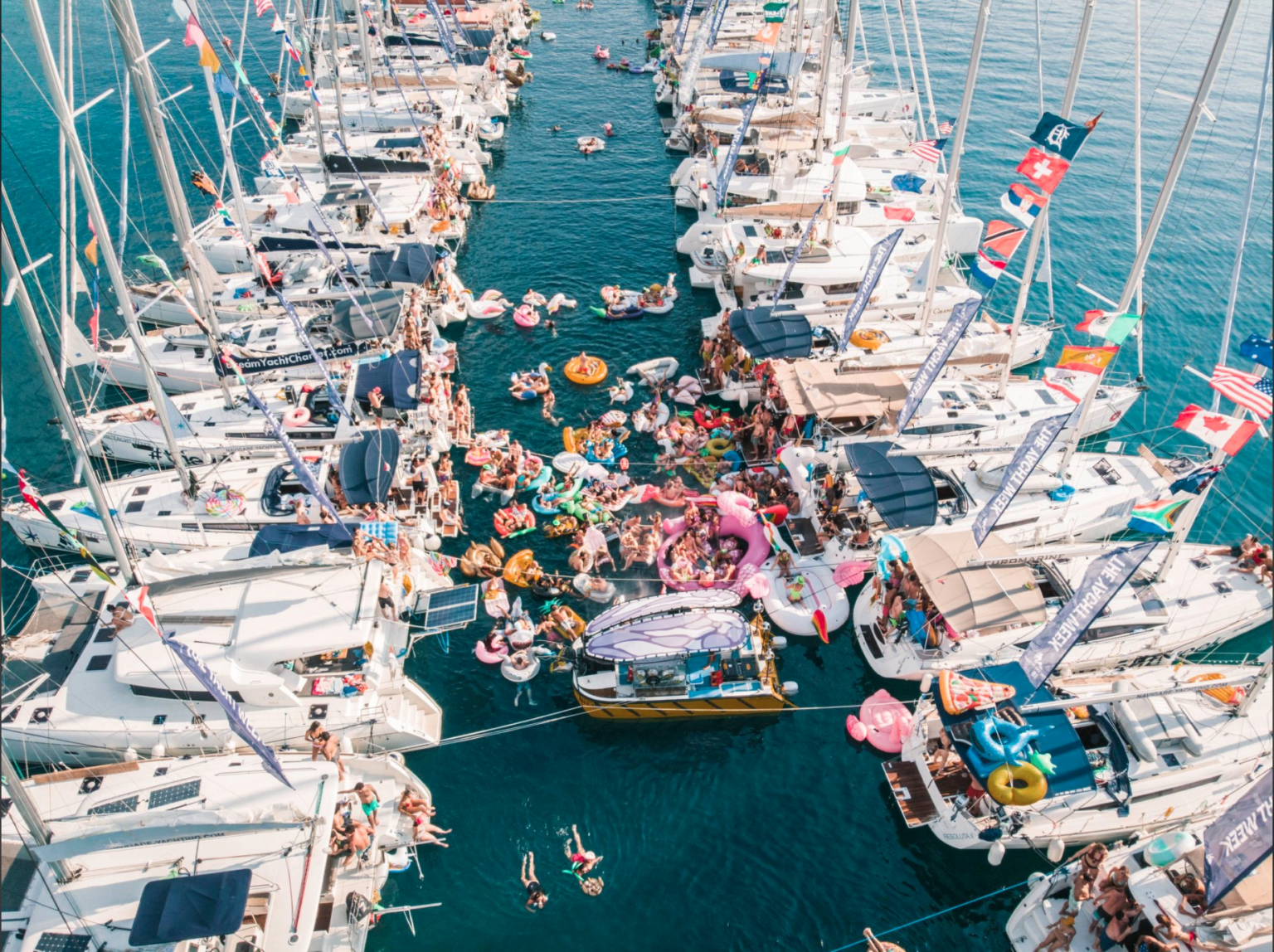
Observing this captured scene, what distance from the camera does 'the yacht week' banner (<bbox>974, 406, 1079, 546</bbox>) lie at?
99.3ft

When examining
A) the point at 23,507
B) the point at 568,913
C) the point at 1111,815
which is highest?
the point at 23,507

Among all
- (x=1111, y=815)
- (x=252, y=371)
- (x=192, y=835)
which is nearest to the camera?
(x=192, y=835)

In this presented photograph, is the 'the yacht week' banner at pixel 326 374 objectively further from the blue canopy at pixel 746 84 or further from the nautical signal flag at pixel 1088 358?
the blue canopy at pixel 746 84

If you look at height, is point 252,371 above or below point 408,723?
above

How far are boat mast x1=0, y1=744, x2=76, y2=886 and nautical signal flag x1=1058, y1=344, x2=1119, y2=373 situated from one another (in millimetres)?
33192

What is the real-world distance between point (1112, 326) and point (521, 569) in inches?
957

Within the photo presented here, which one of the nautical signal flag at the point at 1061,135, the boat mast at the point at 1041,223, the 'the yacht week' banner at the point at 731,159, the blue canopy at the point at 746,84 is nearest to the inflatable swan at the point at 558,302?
the 'the yacht week' banner at the point at 731,159

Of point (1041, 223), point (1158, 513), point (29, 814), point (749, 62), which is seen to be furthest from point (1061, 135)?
point (749, 62)

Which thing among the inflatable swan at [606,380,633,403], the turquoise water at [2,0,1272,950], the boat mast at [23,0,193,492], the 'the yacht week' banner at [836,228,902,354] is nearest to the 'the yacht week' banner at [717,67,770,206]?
the turquoise water at [2,0,1272,950]

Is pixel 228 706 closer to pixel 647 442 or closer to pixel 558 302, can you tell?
pixel 647 442

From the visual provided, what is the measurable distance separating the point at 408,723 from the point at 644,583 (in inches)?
416

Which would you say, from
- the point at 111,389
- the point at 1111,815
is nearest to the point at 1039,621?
the point at 1111,815

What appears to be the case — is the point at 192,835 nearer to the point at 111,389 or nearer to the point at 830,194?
the point at 111,389

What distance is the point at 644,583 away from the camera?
34469 millimetres
